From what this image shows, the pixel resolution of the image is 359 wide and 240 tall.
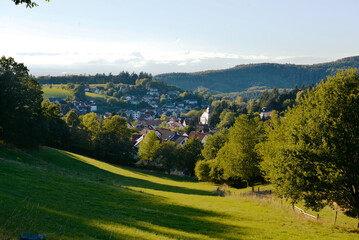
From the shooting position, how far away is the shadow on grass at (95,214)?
12143 millimetres

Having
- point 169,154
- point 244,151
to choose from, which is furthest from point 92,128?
point 244,151

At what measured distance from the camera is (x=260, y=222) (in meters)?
20.2

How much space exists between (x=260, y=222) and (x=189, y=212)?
5.07 metres

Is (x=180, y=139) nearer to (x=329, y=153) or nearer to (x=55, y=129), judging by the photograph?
(x=55, y=129)

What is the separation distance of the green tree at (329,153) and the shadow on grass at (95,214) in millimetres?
5593

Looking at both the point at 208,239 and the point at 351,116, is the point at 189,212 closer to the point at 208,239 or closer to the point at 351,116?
the point at 208,239

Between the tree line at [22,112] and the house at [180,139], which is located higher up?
the tree line at [22,112]

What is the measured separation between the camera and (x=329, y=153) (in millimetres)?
19281

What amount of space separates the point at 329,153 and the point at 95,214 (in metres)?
15.4

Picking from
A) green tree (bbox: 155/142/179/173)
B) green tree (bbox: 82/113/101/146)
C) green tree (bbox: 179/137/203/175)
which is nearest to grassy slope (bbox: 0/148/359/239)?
green tree (bbox: 155/142/179/173)

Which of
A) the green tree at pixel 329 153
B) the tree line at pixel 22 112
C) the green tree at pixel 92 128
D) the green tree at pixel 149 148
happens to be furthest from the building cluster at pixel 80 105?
the green tree at pixel 329 153

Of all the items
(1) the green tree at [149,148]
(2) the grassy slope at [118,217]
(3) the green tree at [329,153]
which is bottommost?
(1) the green tree at [149,148]

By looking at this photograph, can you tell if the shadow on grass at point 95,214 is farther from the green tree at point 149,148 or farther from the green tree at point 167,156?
the green tree at point 149,148

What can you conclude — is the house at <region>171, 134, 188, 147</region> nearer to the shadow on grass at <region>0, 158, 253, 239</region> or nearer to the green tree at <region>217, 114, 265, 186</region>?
the green tree at <region>217, 114, 265, 186</region>
